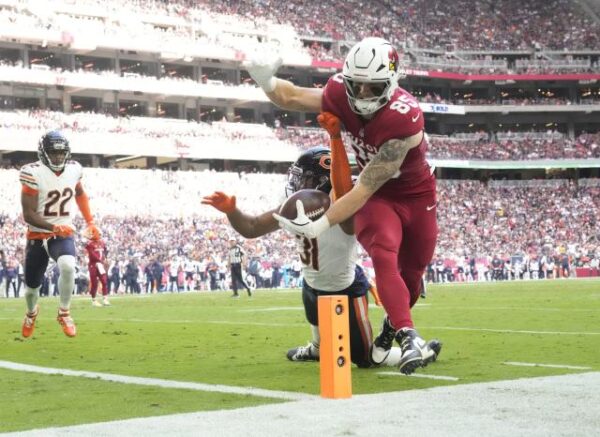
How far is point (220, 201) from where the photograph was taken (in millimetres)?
5727

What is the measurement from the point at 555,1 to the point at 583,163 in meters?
14.9

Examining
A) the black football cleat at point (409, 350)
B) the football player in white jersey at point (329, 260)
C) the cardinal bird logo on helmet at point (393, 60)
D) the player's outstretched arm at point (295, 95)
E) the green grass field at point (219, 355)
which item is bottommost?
the green grass field at point (219, 355)

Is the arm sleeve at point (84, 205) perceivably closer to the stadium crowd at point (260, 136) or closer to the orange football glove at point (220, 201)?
the orange football glove at point (220, 201)

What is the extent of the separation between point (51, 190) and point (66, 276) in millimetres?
843

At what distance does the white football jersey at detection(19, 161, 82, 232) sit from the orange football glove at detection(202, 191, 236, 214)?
12.9 feet

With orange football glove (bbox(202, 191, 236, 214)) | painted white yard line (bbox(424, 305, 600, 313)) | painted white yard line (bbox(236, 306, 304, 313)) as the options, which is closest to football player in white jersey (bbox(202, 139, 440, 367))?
orange football glove (bbox(202, 191, 236, 214))

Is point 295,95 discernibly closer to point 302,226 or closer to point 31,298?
point 302,226

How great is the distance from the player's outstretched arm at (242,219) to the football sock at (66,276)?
11.6 ft

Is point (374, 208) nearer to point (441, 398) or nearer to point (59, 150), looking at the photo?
point (441, 398)

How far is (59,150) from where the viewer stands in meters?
9.27

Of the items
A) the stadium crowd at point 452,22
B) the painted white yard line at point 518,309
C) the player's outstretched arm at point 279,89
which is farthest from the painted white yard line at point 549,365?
the stadium crowd at point 452,22

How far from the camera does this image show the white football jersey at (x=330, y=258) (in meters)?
6.20

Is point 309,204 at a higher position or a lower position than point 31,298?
higher

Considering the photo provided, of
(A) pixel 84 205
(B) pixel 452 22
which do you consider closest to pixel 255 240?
(A) pixel 84 205
